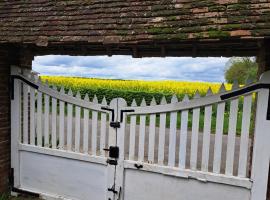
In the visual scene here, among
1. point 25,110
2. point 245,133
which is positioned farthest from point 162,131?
point 25,110

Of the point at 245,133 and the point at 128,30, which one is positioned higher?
the point at 128,30

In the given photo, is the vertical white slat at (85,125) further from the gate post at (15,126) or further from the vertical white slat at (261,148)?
the vertical white slat at (261,148)

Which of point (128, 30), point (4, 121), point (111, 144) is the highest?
point (128, 30)

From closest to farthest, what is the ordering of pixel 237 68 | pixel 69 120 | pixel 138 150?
1. pixel 138 150
2. pixel 69 120
3. pixel 237 68

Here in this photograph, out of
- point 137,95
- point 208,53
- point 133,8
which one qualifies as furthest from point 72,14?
point 137,95

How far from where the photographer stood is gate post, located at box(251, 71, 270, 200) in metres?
3.43

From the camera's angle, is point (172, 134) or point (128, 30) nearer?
point (128, 30)

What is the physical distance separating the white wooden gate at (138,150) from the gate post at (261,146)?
0.04ft

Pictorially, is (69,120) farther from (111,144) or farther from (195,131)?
(195,131)

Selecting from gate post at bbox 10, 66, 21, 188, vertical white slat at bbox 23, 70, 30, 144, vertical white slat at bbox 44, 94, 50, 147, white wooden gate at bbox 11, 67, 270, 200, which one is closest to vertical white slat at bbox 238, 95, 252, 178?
white wooden gate at bbox 11, 67, 270, 200

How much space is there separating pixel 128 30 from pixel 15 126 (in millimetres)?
2817

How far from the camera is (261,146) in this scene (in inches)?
137

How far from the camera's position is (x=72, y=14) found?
176 inches

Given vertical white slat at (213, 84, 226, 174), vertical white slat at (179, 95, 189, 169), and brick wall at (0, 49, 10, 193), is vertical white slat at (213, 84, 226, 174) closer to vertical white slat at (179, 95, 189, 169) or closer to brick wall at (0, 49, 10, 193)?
vertical white slat at (179, 95, 189, 169)
